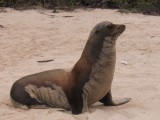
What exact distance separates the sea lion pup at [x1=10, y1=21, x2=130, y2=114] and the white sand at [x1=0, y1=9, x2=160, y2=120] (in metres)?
0.15

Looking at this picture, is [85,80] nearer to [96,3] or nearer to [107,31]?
[107,31]

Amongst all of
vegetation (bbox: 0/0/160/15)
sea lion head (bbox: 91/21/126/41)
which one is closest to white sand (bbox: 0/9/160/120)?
vegetation (bbox: 0/0/160/15)

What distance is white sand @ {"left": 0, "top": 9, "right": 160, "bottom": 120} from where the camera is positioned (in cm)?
500

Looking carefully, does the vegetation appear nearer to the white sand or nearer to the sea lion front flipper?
the white sand

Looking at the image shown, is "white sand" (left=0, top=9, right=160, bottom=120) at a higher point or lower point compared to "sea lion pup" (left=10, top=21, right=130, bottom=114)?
lower

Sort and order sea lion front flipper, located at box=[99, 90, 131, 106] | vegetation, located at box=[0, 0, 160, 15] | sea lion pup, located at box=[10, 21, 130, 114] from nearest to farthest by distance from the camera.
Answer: sea lion pup, located at box=[10, 21, 130, 114] → sea lion front flipper, located at box=[99, 90, 131, 106] → vegetation, located at box=[0, 0, 160, 15]

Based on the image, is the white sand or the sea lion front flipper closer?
the white sand

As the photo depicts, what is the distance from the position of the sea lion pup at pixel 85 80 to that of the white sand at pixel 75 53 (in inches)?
5.8

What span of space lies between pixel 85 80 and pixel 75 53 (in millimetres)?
3215

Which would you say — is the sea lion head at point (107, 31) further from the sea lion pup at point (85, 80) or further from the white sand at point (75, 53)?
the white sand at point (75, 53)

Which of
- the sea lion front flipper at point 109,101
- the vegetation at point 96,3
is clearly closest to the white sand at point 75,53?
the sea lion front flipper at point 109,101

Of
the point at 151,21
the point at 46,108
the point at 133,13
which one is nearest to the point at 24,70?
the point at 46,108

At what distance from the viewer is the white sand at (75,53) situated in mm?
4996

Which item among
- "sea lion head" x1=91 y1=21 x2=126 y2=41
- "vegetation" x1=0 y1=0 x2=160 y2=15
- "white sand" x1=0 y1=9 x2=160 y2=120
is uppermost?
"sea lion head" x1=91 y1=21 x2=126 y2=41
